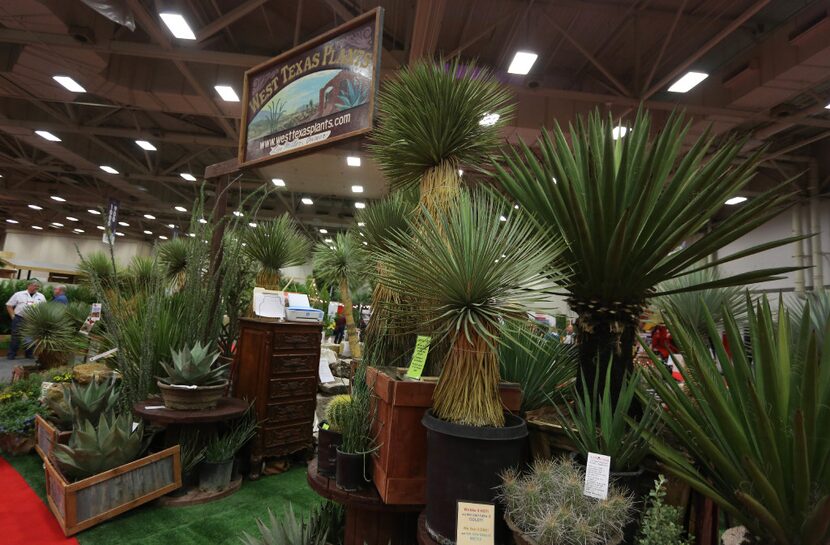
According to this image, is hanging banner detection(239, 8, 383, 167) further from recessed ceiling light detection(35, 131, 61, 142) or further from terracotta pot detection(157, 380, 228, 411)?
recessed ceiling light detection(35, 131, 61, 142)

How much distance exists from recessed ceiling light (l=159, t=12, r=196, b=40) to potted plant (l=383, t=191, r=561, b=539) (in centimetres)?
486

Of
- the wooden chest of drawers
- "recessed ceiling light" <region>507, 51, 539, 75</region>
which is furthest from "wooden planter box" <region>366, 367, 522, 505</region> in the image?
"recessed ceiling light" <region>507, 51, 539, 75</region>

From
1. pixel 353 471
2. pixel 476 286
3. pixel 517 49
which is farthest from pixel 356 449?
pixel 517 49

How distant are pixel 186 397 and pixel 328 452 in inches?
59.1

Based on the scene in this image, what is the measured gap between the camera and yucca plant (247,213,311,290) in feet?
13.5

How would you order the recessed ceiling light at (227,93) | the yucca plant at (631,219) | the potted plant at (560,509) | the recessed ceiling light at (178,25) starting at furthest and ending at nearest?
1. the recessed ceiling light at (227,93)
2. the recessed ceiling light at (178,25)
3. the yucca plant at (631,219)
4. the potted plant at (560,509)

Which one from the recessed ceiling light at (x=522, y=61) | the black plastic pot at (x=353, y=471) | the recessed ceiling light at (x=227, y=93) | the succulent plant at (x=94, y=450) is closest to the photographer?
the black plastic pot at (x=353, y=471)

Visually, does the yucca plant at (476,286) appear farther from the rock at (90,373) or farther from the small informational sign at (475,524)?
the rock at (90,373)

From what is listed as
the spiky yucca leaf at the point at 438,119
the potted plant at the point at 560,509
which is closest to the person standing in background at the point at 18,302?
the spiky yucca leaf at the point at 438,119

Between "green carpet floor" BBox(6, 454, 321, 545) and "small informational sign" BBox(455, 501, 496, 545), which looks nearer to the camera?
"small informational sign" BBox(455, 501, 496, 545)

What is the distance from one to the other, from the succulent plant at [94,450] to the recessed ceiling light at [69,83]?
6043 millimetres

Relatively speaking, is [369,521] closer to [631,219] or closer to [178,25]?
[631,219]

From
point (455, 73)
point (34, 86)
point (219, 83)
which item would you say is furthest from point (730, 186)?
point (34, 86)

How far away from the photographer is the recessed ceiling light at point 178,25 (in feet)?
15.0
